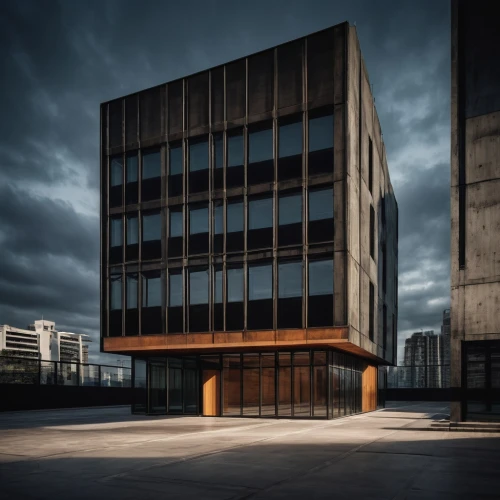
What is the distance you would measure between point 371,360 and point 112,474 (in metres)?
32.5

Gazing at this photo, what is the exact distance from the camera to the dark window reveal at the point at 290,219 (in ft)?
93.1

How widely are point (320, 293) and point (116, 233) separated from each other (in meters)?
12.5

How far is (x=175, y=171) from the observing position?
3184 centimetres

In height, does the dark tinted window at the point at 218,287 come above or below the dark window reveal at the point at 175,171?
below

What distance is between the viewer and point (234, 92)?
100 feet

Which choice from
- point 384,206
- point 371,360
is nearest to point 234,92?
point 384,206

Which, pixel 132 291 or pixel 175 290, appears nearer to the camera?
pixel 175 290

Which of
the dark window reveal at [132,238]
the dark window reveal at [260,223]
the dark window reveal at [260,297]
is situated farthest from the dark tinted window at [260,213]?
the dark window reveal at [132,238]

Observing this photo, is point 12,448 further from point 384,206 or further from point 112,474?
point 384,206

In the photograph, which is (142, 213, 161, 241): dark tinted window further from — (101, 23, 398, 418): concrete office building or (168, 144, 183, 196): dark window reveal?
(168, 144, 183, 196): dark window reveal

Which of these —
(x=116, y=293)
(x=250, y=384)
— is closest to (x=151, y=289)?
(x=116, y=293)

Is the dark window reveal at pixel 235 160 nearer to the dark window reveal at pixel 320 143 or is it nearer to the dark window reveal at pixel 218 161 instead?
the dark window reveal at pixel 218 161

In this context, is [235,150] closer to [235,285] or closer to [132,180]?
[132,180]

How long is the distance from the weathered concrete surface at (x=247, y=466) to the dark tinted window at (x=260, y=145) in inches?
597
